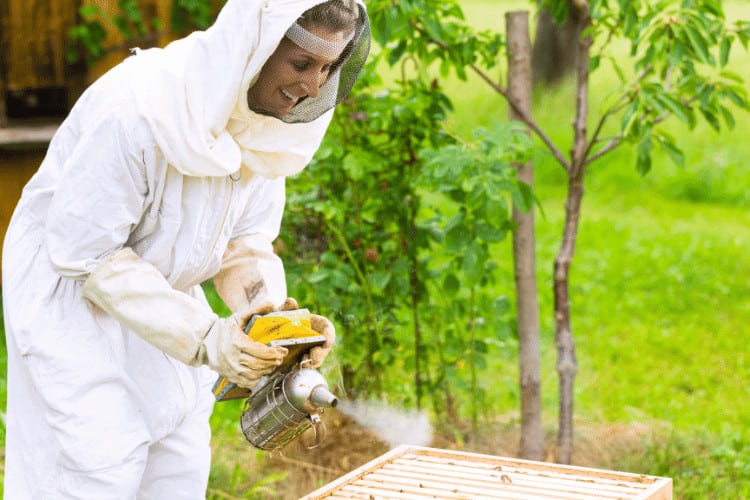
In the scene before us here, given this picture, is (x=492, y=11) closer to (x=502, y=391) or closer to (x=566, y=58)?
(x=566, y=58)

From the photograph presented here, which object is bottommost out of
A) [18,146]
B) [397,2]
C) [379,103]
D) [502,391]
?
[502,391]

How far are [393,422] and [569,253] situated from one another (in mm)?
1030

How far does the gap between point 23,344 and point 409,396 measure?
7.76ft

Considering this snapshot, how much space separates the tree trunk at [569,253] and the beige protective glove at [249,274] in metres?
1.73

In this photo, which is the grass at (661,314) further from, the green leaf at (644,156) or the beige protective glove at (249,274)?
the beige protective glove at (249,274)

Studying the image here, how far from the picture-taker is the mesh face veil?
2.51 meters

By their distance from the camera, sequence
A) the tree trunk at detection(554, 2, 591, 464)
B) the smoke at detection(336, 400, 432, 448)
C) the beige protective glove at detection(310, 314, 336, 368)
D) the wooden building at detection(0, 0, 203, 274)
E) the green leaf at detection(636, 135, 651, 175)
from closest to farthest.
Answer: the beige protective glove at detection(310, 314, 336, 368), the green leaf at detection(636, 135, 651, 175), the tree trunk at detection(554, 2, 591, 464), the smoke at detection(336, 400, 432, 448), the wooden building at detection(0, 0, 203, 274)

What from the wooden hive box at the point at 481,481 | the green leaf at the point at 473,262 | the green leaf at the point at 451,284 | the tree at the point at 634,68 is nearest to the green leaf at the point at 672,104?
the tree at the point at 634,68

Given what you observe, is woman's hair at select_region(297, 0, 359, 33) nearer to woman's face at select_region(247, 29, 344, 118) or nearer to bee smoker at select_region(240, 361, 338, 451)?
woman's face at select_region(247, 29, 344, 118)

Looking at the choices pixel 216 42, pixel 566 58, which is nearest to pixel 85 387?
pixel 216 42

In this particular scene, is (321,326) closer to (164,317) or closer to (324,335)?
(324,335)

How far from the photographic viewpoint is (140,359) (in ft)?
9.05

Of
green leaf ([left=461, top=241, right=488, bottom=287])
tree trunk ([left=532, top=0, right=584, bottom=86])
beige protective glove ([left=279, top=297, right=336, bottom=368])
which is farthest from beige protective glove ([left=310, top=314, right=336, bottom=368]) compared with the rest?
tree trunk ([left=532, top=0, right=584, bottom=86])

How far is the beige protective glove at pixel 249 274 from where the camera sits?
298cm
